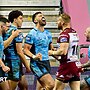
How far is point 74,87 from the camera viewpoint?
8.00m

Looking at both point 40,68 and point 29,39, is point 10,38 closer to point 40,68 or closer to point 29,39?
point 29,39

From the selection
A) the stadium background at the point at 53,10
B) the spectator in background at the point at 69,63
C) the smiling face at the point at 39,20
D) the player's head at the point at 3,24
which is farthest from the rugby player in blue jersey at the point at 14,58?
the stadium background at the point at 53,10

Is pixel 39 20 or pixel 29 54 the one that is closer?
pixel 29 54

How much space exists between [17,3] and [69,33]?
222 inches

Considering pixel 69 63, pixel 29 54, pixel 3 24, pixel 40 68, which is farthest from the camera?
pixel 40 68

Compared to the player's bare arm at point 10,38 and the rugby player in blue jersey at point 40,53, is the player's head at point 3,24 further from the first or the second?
the rugby player in blue jersey at point 40,53

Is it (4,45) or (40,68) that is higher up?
(4,45)

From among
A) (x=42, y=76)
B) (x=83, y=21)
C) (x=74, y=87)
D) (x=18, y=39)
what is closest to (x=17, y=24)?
(x=18, y=39)

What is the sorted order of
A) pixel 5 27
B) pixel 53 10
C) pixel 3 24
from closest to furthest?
pixel 3 24 < pixel 5 27 < pixel 53 10

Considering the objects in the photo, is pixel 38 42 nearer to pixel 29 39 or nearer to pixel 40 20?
pixel 29 39

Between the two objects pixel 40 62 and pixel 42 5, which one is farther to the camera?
pixel 42 5

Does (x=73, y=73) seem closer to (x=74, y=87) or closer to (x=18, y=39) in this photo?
(x=74, y=87)

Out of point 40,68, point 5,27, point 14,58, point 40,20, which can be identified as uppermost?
point 40,20

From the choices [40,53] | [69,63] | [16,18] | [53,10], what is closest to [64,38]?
[69,63]
